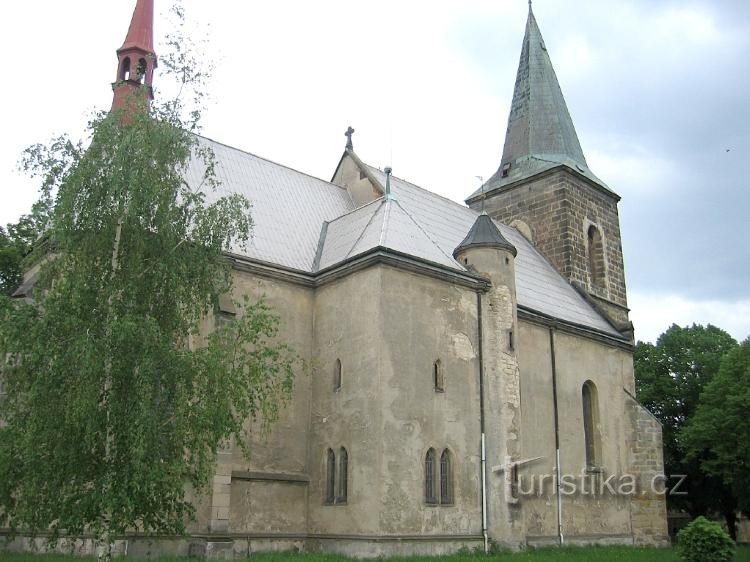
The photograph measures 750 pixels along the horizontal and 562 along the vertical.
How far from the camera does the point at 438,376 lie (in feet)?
60.2

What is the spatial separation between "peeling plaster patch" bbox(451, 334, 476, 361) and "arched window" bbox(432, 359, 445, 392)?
2.38 ft

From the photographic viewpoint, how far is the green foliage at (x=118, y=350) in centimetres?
1059

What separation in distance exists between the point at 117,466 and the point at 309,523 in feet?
26.5

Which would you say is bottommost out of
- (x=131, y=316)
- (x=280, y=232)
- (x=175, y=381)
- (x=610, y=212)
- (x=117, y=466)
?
(x=117, y=466)

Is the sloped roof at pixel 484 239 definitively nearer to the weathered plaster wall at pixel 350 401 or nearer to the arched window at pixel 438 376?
the weathered plaster wall at pixel 350 401

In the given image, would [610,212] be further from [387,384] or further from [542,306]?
[387,384]

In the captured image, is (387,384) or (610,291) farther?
(610,291)

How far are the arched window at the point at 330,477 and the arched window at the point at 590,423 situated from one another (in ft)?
33.8

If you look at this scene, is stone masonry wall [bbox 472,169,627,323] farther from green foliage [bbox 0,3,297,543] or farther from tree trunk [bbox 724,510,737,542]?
green foliage [bbox 0,3,297,543]

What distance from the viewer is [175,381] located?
11164 millimetres

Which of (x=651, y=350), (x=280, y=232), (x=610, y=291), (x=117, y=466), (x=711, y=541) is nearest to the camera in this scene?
(x=117, y=466)

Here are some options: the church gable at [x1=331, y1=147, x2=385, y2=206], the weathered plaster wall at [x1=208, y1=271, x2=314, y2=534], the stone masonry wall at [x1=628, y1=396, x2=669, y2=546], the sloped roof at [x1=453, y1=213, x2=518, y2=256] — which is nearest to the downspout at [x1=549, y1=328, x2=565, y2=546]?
the stone masonry wall at [x1=628, y1=396, x2=669, y2=546]

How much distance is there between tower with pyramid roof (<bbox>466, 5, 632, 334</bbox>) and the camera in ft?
99.2

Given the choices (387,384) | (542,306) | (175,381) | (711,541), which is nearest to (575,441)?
(542,306)
